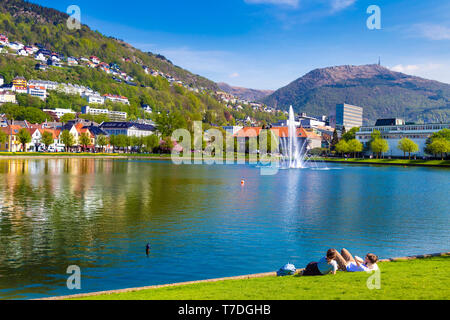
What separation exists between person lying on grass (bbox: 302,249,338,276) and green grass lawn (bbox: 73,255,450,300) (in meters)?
0.33

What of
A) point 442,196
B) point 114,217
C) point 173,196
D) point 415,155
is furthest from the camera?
point 415,155

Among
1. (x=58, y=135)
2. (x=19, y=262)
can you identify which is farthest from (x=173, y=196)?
(x=58, y=135)

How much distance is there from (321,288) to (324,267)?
97.4 inches

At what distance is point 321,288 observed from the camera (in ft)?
41.2

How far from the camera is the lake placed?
59.7 ft

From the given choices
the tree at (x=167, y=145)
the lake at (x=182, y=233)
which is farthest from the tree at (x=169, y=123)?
the lake at (x=182, y=233)

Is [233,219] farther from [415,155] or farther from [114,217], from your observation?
[415,155]

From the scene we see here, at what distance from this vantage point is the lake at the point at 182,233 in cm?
1819

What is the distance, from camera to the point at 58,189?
47.4 m

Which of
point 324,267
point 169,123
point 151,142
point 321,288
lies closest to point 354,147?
point 169,123

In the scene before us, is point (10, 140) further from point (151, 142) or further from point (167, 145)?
point (167, 145)

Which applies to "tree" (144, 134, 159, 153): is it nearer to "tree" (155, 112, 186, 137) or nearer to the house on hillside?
"tree" (155, 112, 186, 137)

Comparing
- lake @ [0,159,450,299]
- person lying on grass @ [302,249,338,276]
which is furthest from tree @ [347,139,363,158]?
person lying on grass @ [302,249,338,276]

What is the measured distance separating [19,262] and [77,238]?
5.09 meters
